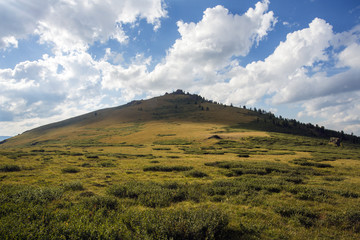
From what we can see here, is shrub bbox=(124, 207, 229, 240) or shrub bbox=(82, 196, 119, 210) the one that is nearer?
shrub bbox=(124, 207, 229, 240)

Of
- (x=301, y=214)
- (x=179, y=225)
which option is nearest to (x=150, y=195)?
(x=179, y=225)

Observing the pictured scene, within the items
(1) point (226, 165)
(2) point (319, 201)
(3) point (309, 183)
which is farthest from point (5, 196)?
(3) point (309, 183)

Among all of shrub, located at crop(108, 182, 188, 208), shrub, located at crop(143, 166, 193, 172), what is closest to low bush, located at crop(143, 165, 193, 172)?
shrub, located at crop(143, 166, 193, 172)

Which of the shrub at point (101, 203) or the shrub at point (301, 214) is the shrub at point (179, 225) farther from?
the shrub at point (301, 214)

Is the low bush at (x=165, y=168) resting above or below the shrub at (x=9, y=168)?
below

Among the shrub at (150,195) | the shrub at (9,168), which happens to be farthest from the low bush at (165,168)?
the shrub at (9,168)

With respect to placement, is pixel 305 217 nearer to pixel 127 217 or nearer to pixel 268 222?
pixel 268 222

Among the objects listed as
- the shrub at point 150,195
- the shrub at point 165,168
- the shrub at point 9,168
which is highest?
the shrub at point 9,168

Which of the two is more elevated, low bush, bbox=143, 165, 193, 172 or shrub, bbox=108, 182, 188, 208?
shrub, bbox=108, 182, 188, 208

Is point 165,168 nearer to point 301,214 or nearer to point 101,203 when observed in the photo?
point 101,203

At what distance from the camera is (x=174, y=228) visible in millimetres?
6414

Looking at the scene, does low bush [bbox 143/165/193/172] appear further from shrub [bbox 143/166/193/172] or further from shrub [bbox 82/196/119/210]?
shrub [bbox 82/196/119/210]

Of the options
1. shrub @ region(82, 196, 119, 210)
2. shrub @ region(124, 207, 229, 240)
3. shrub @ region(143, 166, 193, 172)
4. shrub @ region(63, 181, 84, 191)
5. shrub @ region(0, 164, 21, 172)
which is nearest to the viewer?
shrub @ region(124, 207, 229, 240)

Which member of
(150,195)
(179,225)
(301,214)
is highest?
(179,225)
